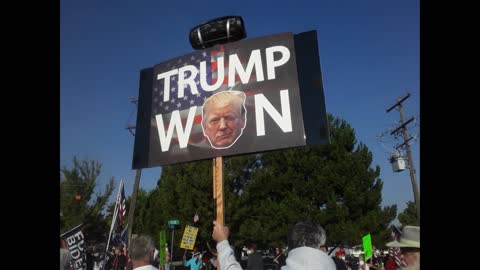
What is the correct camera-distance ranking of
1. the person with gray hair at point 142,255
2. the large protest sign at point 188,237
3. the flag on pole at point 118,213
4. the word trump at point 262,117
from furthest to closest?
the large protest sign at point 188,237
the flag on pole at point 118,213
the word trump at point 262,117
the person with gray hair at point 142,255

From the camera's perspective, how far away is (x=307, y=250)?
8.16 feet

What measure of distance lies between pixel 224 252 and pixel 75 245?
6.64 meters

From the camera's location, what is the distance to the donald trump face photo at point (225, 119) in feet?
15.0

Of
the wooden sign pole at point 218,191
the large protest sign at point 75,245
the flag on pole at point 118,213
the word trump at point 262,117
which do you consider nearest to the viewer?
the wooden sign pole at point 218,191

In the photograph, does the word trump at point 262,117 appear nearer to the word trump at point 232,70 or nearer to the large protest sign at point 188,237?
the word trump at point 232,70

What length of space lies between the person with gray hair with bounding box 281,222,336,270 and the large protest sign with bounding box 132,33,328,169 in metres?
1.74

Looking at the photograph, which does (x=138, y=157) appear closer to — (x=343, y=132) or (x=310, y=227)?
(x=310, y=227)

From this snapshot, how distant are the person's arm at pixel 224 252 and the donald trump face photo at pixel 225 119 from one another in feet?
5.83

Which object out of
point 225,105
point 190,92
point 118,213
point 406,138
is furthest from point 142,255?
point 406,138

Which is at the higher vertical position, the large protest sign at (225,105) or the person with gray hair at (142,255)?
the large protest sign at (225,105)

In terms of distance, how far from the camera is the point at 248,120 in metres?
4.57

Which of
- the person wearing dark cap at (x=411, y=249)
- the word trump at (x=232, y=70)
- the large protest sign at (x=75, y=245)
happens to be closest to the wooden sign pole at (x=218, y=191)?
the word trump at (x=232, y=70)

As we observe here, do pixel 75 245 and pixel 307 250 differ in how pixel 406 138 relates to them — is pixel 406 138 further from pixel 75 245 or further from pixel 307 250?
pixel 307 250
